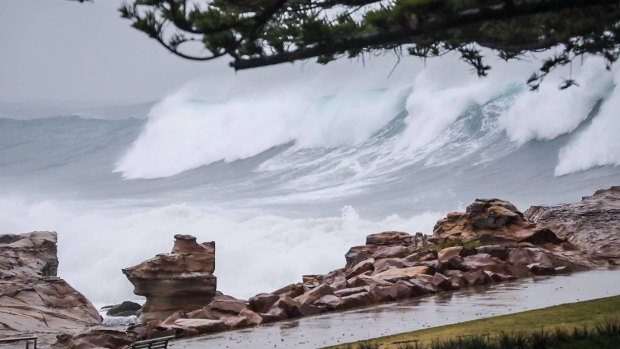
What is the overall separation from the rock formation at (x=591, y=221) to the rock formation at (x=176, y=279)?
14.6 m

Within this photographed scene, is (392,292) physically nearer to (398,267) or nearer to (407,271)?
(407,271)

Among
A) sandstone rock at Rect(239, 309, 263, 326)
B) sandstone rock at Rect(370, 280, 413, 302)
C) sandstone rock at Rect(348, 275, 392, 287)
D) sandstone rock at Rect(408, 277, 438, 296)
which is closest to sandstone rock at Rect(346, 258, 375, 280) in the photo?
sandstone rock at Rect(348, 275, 392, 287)

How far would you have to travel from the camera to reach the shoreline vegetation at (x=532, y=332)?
8.62 m

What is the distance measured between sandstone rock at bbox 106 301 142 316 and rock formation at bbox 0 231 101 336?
28.5ft

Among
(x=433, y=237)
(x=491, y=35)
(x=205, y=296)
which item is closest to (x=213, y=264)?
(x=205, y=296)

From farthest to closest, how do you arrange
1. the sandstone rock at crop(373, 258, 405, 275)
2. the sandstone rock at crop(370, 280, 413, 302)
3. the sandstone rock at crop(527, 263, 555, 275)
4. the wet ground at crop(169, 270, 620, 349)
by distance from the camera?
the sandstone rock at crop(373, 258, 405, 275) → the sandstone rock at crop(527, 263, 555, 275) → the sandstone rock at crop(370, 280, 413, 302) → the wet ground at crop(169, 270, 620, 349)

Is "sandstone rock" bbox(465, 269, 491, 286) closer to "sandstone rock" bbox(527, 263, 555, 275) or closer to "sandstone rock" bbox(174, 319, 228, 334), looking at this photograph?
"sandstone rock" bbox(527, 263, 555, 275)

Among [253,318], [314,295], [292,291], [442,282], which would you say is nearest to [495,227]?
[442,282]

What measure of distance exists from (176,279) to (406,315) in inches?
465

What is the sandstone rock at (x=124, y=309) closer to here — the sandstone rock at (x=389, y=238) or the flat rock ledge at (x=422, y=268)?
the flat rock ledge at (x=422, y=268)

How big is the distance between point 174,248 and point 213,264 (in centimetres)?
159

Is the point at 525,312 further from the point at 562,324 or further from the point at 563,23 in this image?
the point at 563,23

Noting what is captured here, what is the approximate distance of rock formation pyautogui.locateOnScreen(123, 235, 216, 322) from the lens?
953 inches

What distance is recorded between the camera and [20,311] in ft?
72.0
